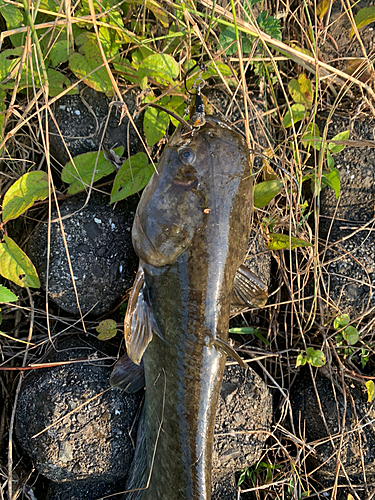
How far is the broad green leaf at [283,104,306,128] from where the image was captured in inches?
108

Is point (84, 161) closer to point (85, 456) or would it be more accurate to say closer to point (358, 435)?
point (85, 456)

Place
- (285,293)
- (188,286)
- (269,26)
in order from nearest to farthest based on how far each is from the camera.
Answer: (188,286)
(269,26)
(285,293)

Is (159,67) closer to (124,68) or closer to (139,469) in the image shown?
(124,68)

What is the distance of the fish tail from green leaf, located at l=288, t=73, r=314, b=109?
7.85ft

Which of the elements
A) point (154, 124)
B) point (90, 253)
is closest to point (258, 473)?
point (90, 253)

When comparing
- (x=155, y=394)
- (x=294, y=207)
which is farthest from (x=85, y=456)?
(x=294, y=207)

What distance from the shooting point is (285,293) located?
3.03 metres

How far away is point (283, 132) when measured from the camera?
9.48 ft

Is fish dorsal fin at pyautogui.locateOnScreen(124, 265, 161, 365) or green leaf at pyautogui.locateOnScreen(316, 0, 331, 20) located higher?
green leaf at pyautogui.locateOnScreen(316, 0, 331, 20)

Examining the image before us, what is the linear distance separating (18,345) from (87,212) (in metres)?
1.10

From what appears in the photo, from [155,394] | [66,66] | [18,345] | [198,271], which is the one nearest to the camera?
[198,271]

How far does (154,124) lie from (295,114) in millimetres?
1037

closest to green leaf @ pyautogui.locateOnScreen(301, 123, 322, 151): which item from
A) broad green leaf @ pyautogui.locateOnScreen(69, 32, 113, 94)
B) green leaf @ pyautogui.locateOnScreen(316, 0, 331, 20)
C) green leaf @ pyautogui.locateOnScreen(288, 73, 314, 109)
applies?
green leaf @ pyautogui.locateOnScreen(288, 73, 314, 109)

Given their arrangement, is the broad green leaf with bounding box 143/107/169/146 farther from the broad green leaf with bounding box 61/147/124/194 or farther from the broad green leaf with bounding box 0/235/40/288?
the broad green leaf with bounding box 0/235/40/288
